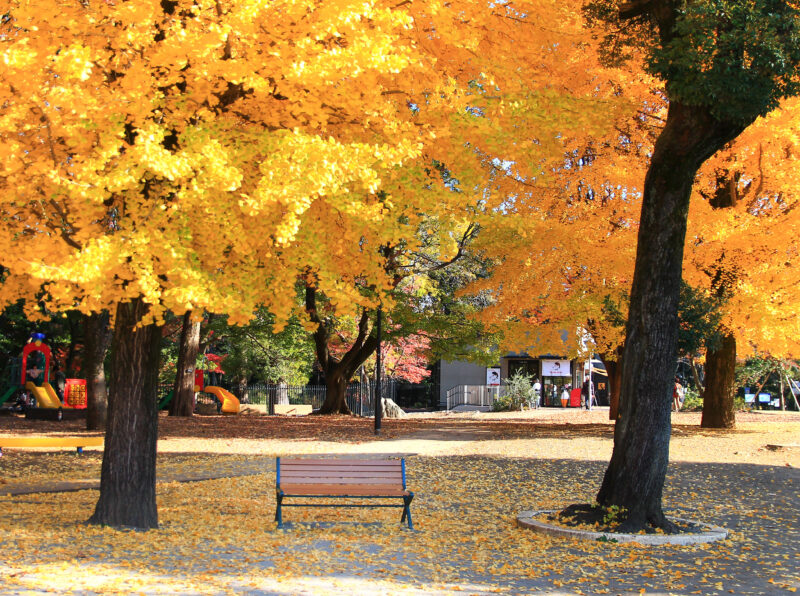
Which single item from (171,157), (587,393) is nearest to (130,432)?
(171,157)

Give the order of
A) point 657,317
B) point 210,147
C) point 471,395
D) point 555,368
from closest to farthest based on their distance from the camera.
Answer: point 210,147, point 657,317, point 471,395, point 555,368

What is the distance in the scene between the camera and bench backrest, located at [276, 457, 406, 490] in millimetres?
9852

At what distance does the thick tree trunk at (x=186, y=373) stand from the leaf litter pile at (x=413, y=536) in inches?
422

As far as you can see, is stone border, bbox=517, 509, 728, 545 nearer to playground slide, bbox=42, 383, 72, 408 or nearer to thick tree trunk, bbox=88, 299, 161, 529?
thick tree trunk, bbox=88, 299, 161, 529

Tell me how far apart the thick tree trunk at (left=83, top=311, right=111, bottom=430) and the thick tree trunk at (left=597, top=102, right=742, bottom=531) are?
655 inches

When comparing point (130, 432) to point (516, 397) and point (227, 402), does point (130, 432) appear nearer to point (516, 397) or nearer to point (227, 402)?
point (227, 402)

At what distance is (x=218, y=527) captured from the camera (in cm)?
940

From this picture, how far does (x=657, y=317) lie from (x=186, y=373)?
22043 millimetres

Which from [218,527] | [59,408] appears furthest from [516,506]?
[59,408]

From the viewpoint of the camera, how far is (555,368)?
5144 cm

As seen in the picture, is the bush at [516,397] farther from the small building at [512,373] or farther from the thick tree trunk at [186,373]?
the thick tree trunk at [186,373]

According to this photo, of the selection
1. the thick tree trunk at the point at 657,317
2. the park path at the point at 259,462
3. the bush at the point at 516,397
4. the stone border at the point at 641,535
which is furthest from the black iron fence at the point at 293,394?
the stone border at the point at 641,535

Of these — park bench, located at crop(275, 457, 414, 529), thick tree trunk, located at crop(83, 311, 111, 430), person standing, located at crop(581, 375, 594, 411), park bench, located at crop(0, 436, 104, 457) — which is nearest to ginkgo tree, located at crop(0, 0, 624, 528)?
park bench, located at crop(275, 457, 414, 529)

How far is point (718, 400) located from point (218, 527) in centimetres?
1919
